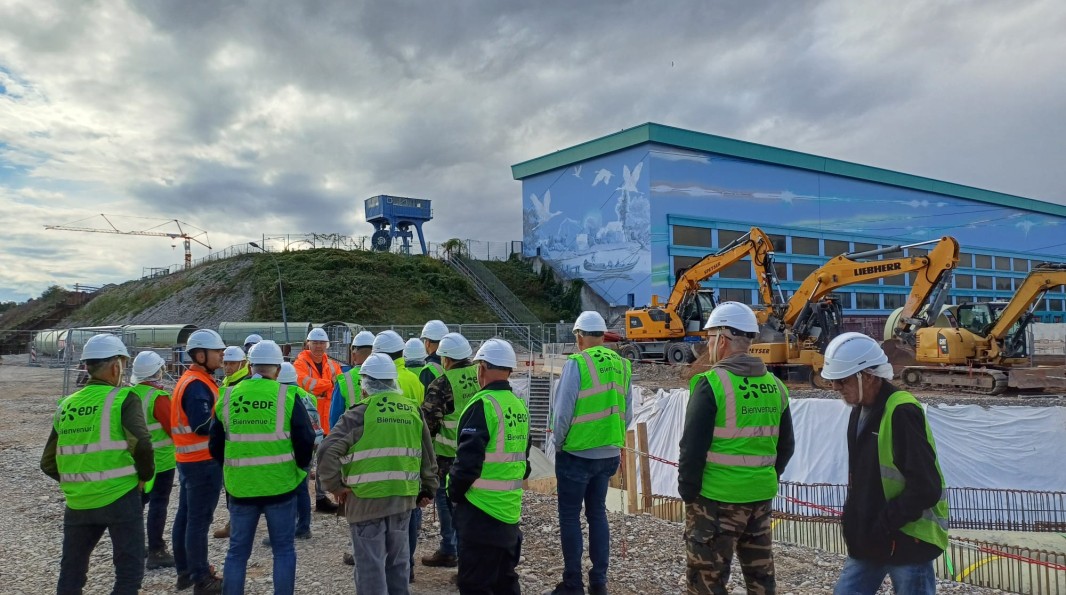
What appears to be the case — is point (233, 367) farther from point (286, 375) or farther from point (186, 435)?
point (186, 435)

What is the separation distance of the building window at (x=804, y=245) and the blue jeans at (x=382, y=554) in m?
43.3

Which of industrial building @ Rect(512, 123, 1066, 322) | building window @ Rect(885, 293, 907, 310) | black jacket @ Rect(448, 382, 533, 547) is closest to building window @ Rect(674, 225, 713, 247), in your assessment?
industrial building @ Rect(512, 123, 1066, 322)

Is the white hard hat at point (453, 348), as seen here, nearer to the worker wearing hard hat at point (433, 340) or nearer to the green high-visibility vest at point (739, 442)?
the worker wearing hard hat at point (433, 340)

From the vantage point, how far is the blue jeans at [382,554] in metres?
3.86

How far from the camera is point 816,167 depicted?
145 ft

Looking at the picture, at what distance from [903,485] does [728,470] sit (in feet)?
2.85

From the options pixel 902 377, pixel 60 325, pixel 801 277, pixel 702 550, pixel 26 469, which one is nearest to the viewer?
pixel 702 550

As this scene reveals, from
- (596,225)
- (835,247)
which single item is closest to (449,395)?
(596,225)

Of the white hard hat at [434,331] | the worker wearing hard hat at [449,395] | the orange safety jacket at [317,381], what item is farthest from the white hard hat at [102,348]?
the orange safety jacket at [317,381]

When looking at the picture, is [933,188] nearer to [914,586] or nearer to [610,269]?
[610,269]

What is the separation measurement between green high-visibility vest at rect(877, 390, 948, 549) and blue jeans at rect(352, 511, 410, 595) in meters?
2.67

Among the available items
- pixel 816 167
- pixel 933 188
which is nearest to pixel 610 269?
pixel 816 167

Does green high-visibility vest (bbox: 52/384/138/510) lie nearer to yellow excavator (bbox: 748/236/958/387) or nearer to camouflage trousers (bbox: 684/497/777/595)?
camouflage trousers (bbox: 684/497/777/595)

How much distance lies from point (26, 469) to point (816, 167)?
45016 millimetres
